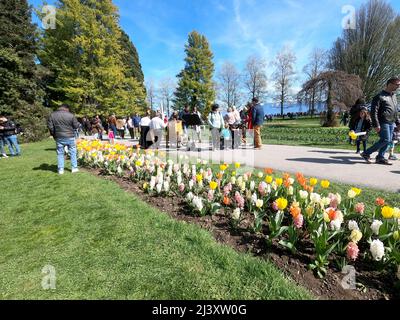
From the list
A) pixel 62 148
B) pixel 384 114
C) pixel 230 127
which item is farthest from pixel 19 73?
pixel 384 114

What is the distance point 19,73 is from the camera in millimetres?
19625

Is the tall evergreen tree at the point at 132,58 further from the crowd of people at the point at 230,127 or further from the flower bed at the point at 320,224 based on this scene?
the flower bed at the point at 320,224

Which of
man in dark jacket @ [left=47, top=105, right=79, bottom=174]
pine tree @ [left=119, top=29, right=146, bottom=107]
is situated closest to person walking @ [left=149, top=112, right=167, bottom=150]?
man in dark jacket @ [left=47, top=105, right=79, bottom=174]

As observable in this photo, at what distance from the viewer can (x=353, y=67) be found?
29312mm

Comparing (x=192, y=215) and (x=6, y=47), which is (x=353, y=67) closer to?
(x=192, y=215)

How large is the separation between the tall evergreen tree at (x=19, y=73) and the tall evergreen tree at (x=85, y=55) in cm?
364

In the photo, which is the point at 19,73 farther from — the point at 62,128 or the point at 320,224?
the point at 320,224

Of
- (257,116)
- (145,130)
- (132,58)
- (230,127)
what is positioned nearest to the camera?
(257,116)

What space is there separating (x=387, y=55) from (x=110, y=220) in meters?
37.4

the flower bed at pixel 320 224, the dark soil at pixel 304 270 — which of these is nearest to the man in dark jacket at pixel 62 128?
the flower bed at pixel 320 224

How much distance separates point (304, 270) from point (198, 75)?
42.7m

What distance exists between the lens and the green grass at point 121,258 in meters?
2.09

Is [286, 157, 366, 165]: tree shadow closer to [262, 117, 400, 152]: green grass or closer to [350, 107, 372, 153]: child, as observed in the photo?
[350, 107, 372, 153]: child
